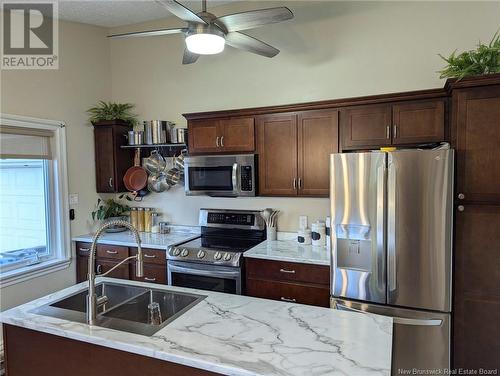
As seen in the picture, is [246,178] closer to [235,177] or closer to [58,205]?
[235,177]

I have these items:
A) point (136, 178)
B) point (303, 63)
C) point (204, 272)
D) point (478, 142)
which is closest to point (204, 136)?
point (136, 178)

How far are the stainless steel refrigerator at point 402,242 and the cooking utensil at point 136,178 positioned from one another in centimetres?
227

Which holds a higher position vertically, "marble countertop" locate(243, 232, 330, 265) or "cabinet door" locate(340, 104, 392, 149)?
"cabinet door" locate(340, 104, 392, 149)

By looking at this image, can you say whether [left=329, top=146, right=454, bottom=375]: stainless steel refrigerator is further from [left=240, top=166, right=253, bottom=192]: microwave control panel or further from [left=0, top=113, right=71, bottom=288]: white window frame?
[left=0, top=113, right=71, bottom=288]: white window frame

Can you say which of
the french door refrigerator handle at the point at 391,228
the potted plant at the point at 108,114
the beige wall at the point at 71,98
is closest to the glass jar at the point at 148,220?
the beige wall at the point at 71,98

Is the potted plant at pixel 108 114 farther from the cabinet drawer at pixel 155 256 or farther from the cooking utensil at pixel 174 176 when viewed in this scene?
the cabinet drawer at pixel 155 256

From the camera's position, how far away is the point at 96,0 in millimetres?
3156

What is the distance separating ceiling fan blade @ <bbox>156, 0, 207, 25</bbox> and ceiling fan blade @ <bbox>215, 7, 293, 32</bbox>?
0.13 metres

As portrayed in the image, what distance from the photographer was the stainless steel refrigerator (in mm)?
2205

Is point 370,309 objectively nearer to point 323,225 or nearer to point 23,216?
point 323,225

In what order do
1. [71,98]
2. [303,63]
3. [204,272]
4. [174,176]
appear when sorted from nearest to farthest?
1. [204,272]
2. [303,63]
3. [71,98]
4. [174,176]

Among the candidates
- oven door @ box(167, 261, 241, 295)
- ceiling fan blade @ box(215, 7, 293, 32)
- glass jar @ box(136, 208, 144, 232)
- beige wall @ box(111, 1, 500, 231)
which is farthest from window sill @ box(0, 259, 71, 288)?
ceiling fan blade @ box(215, 7, 293, 32)

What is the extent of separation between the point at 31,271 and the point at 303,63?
3.21 m

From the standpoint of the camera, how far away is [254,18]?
1.92 meters
